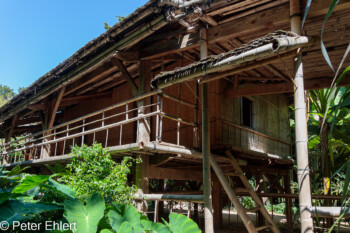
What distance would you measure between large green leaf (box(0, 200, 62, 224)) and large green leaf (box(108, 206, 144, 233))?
25.4 inches

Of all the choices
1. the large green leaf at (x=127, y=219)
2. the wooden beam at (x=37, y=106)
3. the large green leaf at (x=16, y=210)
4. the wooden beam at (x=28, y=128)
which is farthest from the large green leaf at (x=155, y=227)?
the wooden beam at (x=28, y=128)

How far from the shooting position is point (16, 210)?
9.62ft

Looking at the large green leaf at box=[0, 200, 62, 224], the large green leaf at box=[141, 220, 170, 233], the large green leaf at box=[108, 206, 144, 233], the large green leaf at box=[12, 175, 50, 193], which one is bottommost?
the large green leaf at box=[141, 220, 170, 233]

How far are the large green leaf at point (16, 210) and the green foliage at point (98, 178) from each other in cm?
107

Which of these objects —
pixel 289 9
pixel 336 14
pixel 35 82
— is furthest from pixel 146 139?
pixel 35 82

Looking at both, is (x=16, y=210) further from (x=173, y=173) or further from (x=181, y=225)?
(x=173, y=173)

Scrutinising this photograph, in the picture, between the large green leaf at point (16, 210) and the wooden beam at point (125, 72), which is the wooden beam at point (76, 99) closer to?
the wooden beam at point (125, 72)

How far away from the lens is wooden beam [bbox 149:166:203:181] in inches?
259

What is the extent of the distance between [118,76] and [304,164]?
6619 millimetres

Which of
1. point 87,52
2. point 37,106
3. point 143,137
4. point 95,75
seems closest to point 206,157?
point 143,137

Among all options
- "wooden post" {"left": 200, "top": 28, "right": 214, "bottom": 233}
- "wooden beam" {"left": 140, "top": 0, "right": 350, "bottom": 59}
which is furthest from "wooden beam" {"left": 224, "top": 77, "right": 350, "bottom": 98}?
"wooden post" {"left": 200, "top": 28, "right": 214, "bottom": 233}

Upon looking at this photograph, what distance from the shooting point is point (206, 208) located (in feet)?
16.1

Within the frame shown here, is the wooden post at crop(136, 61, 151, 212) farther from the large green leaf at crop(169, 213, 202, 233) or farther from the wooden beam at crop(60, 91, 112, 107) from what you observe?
the wooden beam at crop(60, 91, 112, 107)

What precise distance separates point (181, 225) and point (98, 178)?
170 cm
